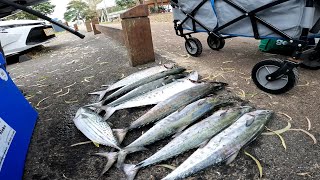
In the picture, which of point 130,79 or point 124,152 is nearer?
point 124,152

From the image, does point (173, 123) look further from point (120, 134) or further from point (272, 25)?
point (272, 25)

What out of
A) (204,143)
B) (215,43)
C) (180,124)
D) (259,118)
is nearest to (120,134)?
(180,124)

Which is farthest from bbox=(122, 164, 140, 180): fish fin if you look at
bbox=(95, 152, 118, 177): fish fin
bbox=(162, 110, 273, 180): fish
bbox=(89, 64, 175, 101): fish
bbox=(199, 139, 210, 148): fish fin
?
bbox=(89, 64, 175, 101): fish

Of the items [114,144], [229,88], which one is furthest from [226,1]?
[114,144]

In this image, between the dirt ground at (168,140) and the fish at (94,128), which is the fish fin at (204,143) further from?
the fish at (94,128)

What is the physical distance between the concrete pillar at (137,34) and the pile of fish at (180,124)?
161 cm

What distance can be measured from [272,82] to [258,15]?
1.00 metres

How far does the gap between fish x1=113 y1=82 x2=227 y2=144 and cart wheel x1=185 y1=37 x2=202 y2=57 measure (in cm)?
203

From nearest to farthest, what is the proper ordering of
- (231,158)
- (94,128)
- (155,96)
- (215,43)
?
(231,158) → (94,128) → (155,96) → (215,43)

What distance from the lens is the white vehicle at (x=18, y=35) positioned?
7.70m

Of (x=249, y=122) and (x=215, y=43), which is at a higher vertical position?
(x=215, y=43)

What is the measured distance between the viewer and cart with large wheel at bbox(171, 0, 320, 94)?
302 cm

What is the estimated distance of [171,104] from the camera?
2988 mm

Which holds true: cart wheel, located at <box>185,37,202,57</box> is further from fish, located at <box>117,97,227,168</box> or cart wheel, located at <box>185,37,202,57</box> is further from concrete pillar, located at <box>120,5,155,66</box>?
fish, located at <box>117,97,227,168</box>
